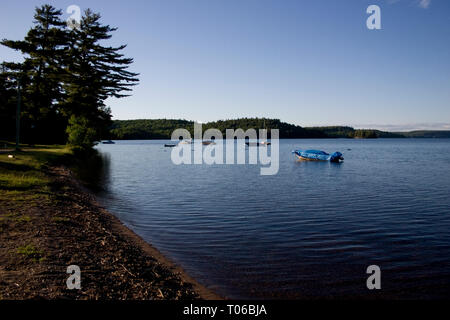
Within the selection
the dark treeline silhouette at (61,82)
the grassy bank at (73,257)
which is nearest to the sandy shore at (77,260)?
the grassy bank at (73,257)

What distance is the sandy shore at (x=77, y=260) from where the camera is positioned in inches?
266

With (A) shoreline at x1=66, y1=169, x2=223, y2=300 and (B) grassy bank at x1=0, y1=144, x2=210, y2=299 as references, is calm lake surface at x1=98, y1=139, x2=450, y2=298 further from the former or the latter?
(B) grassy bank at x1=0, y1=144, x2=210, y2=299

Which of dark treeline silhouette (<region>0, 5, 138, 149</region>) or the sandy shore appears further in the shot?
dark treeline silhouette (<region>0, 5, 138, 149</region>)

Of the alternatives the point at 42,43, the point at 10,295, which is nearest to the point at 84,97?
the point at 42,43

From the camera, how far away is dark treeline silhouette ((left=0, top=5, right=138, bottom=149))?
48.6 metres

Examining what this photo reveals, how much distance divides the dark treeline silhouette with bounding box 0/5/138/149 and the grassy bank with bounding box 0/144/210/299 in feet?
121

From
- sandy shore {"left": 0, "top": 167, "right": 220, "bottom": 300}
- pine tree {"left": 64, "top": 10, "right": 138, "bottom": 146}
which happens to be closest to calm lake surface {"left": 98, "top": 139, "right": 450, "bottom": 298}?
sandy shore {"left": 0, "top": 167, "right": 220, "bottom": 300}

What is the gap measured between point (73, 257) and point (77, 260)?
22 cm

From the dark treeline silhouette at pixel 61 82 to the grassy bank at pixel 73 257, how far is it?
36.9m

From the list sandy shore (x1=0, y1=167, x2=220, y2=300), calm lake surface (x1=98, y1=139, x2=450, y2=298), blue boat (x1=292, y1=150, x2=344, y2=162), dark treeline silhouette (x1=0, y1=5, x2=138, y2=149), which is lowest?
calm lake surface (x1=98, y1=139, x2=450, y2=298)

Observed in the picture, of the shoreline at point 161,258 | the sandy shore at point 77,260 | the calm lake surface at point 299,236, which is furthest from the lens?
the calm lake surface at point 299,236

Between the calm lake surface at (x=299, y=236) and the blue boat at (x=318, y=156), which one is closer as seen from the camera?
the calm lake surface at (x=299, y=236)

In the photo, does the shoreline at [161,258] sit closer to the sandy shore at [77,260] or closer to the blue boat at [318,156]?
the sandy shore at [77,260]
